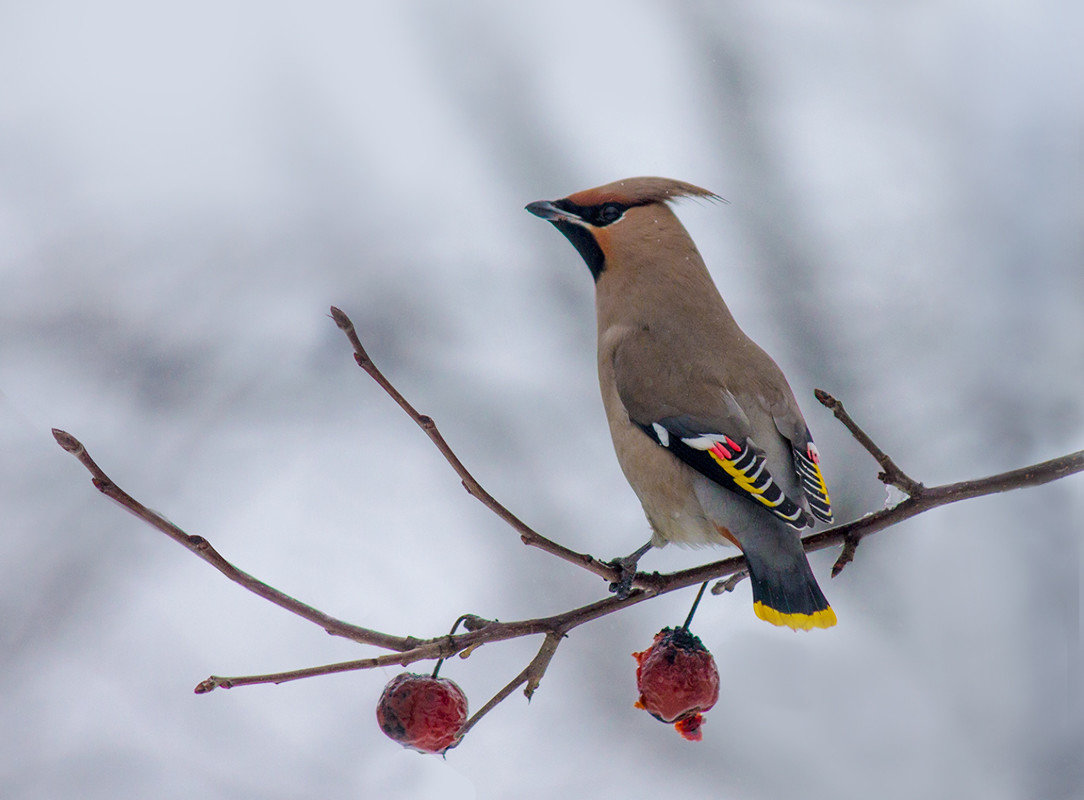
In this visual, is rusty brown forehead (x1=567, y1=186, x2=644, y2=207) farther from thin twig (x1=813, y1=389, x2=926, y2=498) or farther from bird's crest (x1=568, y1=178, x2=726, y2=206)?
thin twig (x1=813, y1=389, x2=926, y2=498)

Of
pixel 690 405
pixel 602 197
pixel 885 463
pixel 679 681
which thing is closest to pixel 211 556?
pixel 679 681

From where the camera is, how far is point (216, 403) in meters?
4.03

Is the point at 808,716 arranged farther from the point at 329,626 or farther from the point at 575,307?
the point at 329,626

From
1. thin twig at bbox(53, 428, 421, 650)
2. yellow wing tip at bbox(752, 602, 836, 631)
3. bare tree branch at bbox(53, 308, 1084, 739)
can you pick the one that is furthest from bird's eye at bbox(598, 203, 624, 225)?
thin twig at bbox(53, 428, 421, 650)

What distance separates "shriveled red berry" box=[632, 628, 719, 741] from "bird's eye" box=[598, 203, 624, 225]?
1.08m

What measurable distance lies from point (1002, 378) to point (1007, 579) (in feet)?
2.69

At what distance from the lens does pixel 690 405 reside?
2.54 meters

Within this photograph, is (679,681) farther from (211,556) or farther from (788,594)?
(211,556)

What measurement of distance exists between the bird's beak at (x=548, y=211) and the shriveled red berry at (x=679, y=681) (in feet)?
3.32

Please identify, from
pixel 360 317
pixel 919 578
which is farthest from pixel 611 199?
pixel 919 578

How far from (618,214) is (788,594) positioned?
1.06m

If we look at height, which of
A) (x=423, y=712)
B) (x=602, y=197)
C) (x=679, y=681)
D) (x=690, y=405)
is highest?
(x=602, y=197)

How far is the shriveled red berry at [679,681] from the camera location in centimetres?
211

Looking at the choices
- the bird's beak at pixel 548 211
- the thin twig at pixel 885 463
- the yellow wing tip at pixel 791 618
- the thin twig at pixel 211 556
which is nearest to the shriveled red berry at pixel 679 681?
the yellow wing tip at pixel 791 618
